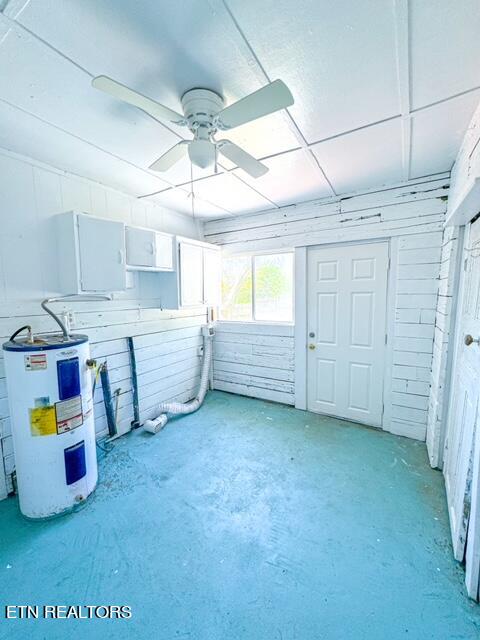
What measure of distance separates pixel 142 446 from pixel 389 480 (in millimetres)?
2198

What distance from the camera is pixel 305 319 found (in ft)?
10.7

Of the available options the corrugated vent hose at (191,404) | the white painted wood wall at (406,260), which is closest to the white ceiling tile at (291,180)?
the white painted wood wall at (406,260)

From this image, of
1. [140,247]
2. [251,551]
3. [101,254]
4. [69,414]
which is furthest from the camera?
[140,247]

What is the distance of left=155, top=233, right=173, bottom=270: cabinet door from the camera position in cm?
276

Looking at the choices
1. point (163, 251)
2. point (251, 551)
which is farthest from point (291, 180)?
point (251, 551)

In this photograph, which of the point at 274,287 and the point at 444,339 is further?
the point at 274,287

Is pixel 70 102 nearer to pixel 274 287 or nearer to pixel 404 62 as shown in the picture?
pixel 404 62

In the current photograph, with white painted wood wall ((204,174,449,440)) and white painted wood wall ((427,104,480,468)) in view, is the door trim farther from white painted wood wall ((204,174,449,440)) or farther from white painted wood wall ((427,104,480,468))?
white painted wood wall ((427,104,480,468))

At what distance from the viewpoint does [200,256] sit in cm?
331

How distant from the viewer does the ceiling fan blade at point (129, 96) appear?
103 cm

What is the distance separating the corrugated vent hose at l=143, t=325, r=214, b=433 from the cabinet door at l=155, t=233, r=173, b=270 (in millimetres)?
1217

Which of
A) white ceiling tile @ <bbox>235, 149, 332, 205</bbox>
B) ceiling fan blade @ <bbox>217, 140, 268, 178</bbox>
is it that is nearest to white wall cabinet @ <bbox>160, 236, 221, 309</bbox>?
white ceiling tile @ <bbox>235, 149, 332, 205</bbox>

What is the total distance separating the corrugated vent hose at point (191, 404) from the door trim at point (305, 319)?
1.23m

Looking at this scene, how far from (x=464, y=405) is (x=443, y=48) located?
183 cm
